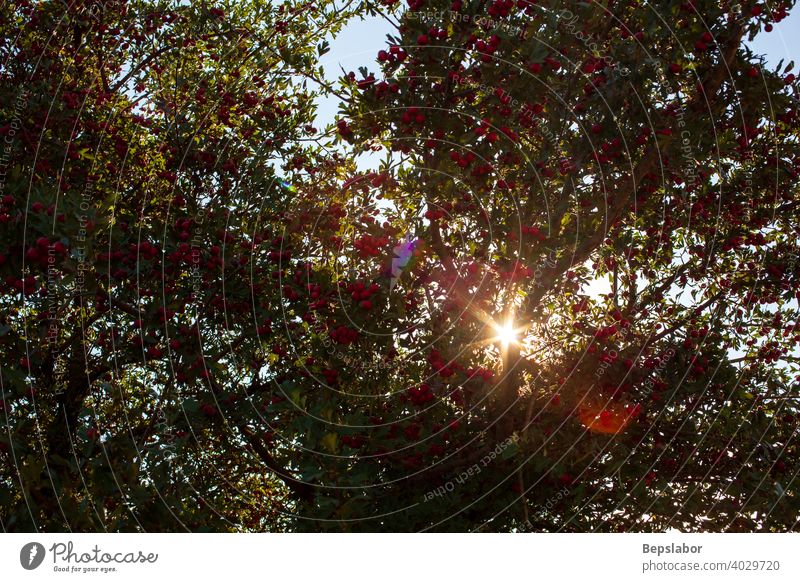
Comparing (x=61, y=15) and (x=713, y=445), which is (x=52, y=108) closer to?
(x=61, y=15)

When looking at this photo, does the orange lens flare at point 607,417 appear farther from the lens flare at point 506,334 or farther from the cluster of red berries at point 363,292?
the cluster of red berries at point 363,292

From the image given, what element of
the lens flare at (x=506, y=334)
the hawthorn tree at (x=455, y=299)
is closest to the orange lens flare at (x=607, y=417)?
the hawthorn tree at (x=455, y=299)

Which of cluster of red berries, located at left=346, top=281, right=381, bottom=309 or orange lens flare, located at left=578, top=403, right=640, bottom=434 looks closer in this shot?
cluster of red berries, located at left=346, top=281, right=381, bottom=309

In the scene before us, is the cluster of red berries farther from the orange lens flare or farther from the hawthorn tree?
the orange lens flare

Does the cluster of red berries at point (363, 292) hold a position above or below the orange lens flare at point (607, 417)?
above

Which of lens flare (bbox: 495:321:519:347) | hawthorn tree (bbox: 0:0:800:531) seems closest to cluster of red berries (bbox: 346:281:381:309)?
hawthorn tree (bbox: 0:0:800:531)

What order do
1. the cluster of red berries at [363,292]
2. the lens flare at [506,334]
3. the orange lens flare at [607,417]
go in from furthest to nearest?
the orange lens flare at [607,417]
the lens flare at [506,334]
the cluster of red berries at [363,292]

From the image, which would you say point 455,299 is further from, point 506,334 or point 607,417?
point 607,417

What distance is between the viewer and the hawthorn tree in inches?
297

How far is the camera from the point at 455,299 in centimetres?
790

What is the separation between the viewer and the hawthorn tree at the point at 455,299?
7.53 m

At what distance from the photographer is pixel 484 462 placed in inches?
307

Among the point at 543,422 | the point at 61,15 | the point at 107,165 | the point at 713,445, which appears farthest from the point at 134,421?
the point at 713,445

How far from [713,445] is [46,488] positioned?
640cm
